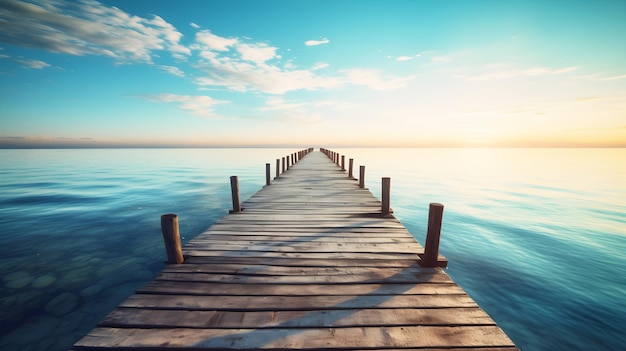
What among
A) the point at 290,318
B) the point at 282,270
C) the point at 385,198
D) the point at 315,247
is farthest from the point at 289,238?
the point at 385,198

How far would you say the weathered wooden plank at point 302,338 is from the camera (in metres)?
2.44

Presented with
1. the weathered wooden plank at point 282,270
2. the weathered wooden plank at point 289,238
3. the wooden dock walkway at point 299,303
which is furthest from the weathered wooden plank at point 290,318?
the weathered wooden plank at point 289,238

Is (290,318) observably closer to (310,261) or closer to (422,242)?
(310,261)

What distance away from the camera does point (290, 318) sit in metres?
2.79

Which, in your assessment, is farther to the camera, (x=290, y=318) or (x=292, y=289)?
(x=292, y=289)

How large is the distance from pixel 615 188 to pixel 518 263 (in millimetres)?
29606

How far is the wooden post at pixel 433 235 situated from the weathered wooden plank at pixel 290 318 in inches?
42.3

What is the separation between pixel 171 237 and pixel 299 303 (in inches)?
94.1

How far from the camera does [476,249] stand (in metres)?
9.77

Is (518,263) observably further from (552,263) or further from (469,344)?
(469,344)

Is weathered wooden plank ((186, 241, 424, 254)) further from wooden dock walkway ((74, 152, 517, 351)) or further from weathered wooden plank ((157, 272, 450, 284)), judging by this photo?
weathered wooden plank ((157, 272, 450, 284))

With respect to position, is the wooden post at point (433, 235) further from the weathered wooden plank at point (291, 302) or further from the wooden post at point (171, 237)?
the wooden post at point (171, 237)

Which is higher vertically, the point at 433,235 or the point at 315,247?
Answer: the point at 433,235

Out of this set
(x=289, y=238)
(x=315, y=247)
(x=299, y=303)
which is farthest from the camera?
(x=289, y=238)
